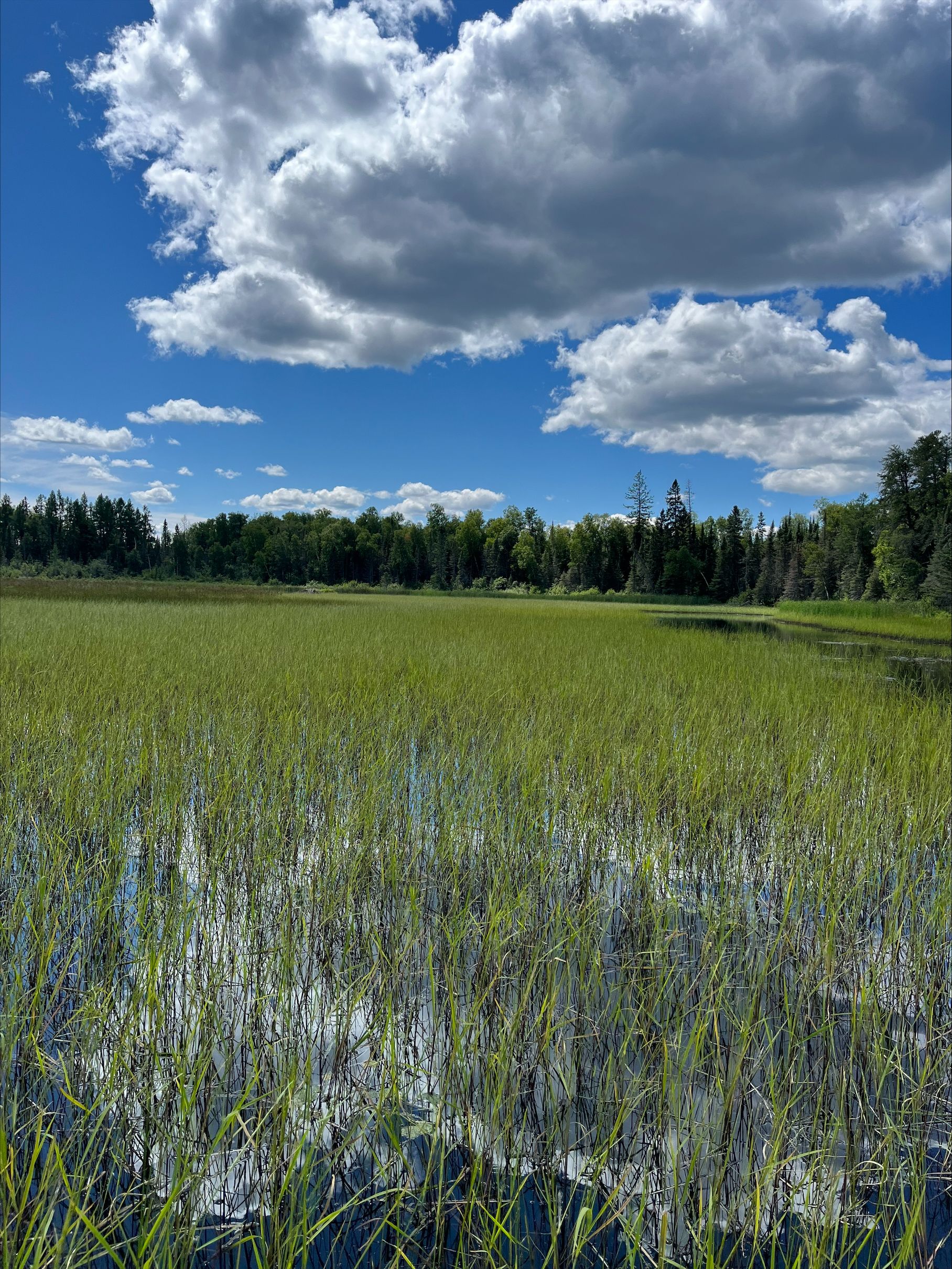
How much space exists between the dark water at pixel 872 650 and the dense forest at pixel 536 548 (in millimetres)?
25071

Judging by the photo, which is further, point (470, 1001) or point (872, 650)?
point (872, 650)

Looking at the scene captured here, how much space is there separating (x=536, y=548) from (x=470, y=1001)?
3976 inches

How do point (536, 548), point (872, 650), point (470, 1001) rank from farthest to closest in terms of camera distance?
point (536, 548) → point (872, 650) → point (470, 1001)

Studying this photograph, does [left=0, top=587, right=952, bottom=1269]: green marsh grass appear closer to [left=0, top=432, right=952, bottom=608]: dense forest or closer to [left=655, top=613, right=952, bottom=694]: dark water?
[left=655, top=613, right=952, bottom=694]: dark water

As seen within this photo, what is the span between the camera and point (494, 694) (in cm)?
821

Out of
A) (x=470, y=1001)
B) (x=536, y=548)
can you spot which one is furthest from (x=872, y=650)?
(x=536, y=548)

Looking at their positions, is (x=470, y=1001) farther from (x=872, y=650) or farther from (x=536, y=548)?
(x=536, y=548)

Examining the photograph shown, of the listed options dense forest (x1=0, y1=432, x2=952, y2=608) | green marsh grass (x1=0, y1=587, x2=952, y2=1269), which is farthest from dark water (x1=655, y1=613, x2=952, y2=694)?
dense forest (x1=0, y1=432, x2=952, y2=608)

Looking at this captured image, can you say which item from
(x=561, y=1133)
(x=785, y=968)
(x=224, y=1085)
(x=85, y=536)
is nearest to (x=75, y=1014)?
(x=224, y=1085)

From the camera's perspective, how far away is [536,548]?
334 feet

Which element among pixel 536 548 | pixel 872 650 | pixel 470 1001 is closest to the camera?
pixel 470 1001

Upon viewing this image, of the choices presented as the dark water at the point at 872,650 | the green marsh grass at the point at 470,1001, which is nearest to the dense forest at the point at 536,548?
the dark water at the point at 872,650

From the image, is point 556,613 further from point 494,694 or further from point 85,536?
point 85,536

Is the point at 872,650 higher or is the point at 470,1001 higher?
the point at 872,650
